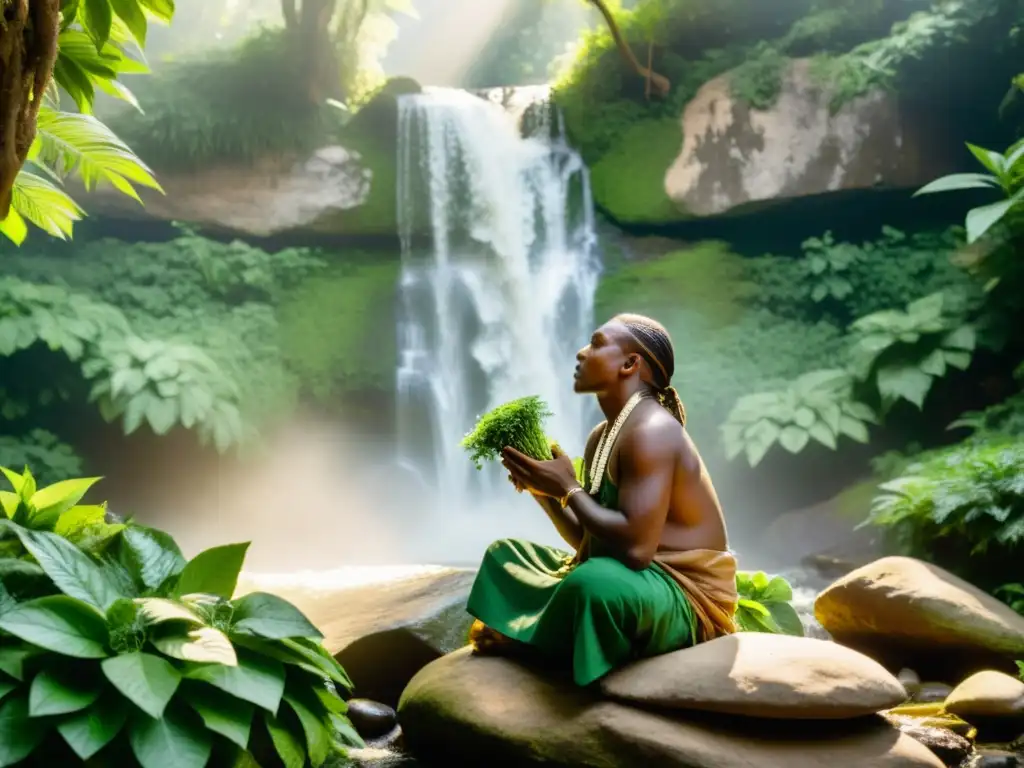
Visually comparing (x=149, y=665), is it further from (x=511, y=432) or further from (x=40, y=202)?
(x=40, y=202)

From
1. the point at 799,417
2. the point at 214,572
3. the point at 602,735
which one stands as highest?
the point at 214,572

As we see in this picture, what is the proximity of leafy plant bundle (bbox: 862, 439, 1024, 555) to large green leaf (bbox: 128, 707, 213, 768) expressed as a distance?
14.9 ft

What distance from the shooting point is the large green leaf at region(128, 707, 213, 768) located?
221cm

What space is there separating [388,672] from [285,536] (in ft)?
20.1

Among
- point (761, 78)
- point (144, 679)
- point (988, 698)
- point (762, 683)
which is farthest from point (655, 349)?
point (761, 78)

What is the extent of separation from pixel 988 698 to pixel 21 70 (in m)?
4.09

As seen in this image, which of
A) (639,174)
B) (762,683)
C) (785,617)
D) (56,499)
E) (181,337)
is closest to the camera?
(762,683)

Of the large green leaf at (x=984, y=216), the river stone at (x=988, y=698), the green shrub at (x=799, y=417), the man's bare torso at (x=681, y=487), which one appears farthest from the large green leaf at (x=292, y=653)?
the large green leaf at (x=984, y=216)

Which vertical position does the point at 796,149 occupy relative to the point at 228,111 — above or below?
below

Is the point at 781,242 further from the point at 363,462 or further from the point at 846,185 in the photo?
the point at 363,462

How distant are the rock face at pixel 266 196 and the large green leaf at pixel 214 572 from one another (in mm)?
8144

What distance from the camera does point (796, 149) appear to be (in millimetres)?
9703

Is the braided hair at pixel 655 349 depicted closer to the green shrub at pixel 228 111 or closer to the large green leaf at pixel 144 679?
the large green leaf at pixel 144 679

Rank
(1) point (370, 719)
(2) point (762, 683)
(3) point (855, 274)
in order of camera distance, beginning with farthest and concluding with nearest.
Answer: (3) point (855, 274)
(1) point (370, 719)
(2) point (762, 683)
